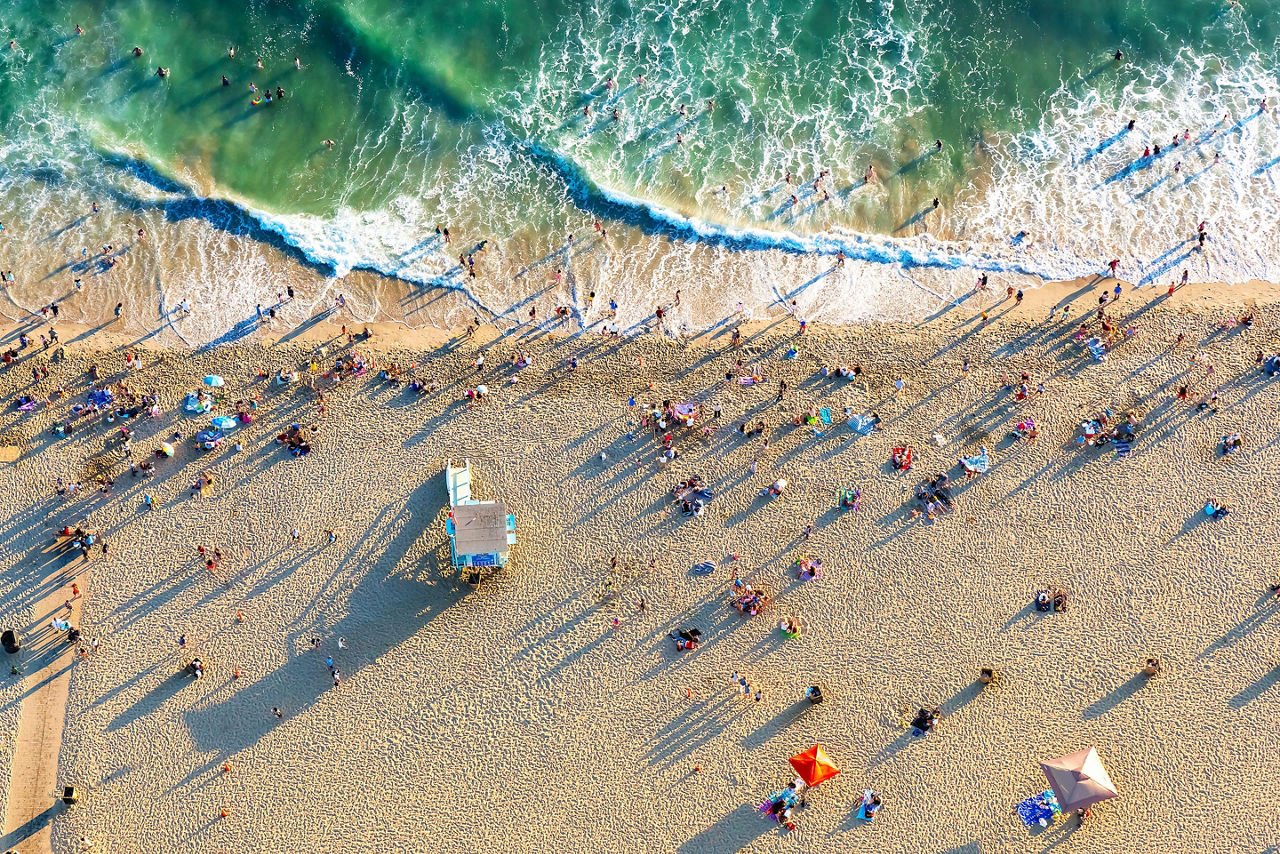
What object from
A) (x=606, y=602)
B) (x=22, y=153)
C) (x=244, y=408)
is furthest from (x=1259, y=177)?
(x=22, y=153)

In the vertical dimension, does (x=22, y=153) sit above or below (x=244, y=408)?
above

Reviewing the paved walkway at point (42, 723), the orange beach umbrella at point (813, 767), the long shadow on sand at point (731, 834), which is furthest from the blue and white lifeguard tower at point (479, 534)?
the paved walkway at point (42, 723)

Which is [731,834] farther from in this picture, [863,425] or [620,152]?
[620,152]

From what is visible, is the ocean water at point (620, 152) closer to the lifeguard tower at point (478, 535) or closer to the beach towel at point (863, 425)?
the beach towel at point (863, 425)

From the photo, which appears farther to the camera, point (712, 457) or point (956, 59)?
point (956, 59)

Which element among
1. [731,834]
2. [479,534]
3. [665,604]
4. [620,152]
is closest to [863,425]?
[665,604]

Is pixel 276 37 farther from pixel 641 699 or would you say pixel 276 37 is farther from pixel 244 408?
pixel 641 699

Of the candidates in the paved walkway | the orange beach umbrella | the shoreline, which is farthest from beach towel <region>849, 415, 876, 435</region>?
the paved walkway
